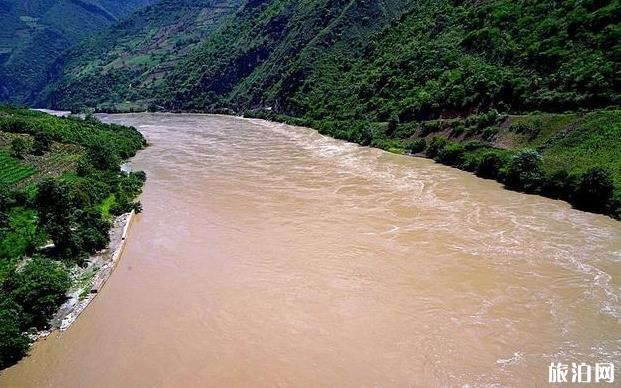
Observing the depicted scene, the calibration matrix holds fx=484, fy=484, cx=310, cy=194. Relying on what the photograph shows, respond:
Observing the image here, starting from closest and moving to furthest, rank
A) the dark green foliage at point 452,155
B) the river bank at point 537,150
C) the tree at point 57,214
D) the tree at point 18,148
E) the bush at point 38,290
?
the bush at point 38,290 → the tree at point 57,214 → the river bank at point 537,150 → the dark green foliage at point 452,155 → the tree at point 18,148

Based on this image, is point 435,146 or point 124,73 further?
point 124,73

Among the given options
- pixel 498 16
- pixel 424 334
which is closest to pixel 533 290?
pixel 424 334

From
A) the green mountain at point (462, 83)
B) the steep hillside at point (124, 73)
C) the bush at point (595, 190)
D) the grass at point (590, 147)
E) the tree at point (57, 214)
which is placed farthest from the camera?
the steep hillside at point (124, 73)

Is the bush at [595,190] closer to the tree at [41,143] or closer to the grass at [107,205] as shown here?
the grass at [107,205]

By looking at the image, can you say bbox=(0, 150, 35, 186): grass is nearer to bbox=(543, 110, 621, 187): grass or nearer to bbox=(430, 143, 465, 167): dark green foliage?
bbox=(430, 143, 465, 167): dark green foliage

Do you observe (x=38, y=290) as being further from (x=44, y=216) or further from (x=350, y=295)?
(x=350, y=295)

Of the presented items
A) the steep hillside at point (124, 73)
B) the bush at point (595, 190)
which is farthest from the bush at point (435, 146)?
the steep hillside at point (124, 73)

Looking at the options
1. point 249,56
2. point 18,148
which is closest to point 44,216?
point 18,148
